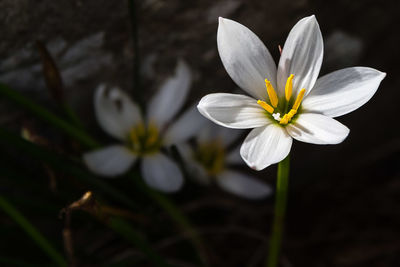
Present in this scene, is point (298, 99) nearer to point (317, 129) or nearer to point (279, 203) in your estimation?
point (317, 129)

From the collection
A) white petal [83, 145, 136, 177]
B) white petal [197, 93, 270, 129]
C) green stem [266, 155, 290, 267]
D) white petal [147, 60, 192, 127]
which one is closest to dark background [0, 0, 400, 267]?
white petal [147, 60, 192, 127]

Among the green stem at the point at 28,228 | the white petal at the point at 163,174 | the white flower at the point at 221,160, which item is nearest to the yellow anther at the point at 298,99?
the white petal at the point at 163,174

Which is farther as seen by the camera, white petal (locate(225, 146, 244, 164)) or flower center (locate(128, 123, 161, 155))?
white petal (locate(225, 146, 244, 164))

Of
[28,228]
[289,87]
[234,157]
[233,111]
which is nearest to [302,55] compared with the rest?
[289,87]

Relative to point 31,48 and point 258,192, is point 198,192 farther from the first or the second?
point 31,48

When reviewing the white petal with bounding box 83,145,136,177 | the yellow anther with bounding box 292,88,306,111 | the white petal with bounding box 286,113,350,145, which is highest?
the white petal with bounding box 83,145,136,177

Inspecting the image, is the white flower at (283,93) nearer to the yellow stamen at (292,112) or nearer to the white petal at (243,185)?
the yellow stamen at (292,112)

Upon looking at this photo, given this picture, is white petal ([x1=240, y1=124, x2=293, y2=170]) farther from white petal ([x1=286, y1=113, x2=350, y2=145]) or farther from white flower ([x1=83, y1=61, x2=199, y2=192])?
white flower ([x1=83, y1=61, x2=199, y2=192])

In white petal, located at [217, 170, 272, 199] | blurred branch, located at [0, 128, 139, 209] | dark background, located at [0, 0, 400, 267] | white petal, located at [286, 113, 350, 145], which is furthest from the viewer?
A: white petal, located at [217, 170, 272, 199]
